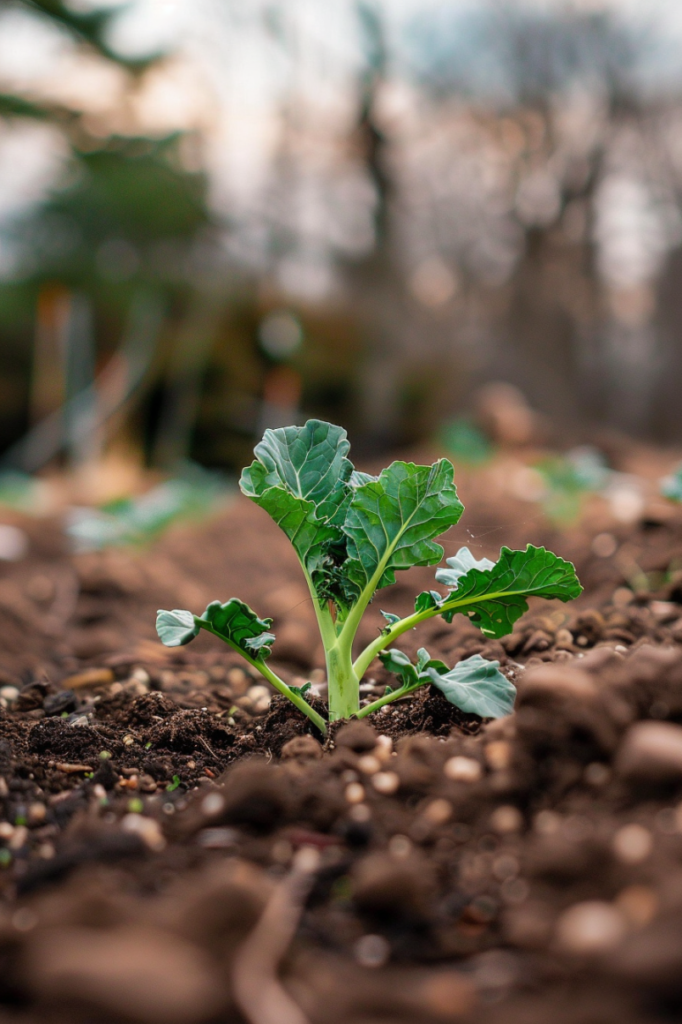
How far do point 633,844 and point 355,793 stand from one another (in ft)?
1.09

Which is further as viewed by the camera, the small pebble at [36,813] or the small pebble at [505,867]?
the small pebble at [36,813]

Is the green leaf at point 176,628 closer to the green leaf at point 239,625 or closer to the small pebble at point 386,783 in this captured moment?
the green leaf at point 239,625

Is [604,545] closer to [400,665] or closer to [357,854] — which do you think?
[400,665]

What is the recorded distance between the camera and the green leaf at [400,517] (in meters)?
1.09

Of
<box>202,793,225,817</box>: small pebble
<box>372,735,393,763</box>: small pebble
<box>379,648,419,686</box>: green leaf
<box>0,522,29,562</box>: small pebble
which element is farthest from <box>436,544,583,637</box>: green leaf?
<box>0,522,29,562</box>: small pebble

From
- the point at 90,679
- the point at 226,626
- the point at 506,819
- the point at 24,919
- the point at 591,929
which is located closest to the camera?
the point at 591,929

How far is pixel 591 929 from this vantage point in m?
0.56

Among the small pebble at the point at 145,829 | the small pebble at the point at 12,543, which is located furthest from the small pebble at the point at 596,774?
the small pebble at the point at 12,543

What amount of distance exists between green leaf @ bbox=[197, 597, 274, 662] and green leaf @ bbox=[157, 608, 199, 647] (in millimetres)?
22

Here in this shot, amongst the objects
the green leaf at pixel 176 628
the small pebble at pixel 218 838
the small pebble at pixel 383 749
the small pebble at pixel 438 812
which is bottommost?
the small pebble at pixel 218 838

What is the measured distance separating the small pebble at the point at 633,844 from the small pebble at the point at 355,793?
30cm

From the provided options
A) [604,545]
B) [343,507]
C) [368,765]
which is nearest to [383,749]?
[368,765]

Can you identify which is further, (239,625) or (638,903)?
(239,625)

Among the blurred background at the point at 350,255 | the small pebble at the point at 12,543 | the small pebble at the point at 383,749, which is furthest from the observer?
the blurred background at the point at 350,255
